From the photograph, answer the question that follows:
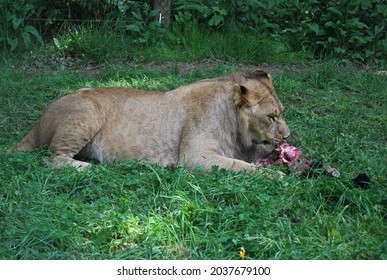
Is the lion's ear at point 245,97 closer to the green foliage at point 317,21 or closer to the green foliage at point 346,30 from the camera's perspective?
the green foliage at point 317,21

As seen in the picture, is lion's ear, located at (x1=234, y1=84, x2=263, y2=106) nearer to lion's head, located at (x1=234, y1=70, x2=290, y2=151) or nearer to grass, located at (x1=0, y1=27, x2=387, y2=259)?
lion's head, located at (x1=234, y1=70, x2=290, y2=151)

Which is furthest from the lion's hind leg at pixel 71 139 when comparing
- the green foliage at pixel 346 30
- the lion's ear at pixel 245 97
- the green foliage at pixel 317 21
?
the green foliage at pixel 346 30

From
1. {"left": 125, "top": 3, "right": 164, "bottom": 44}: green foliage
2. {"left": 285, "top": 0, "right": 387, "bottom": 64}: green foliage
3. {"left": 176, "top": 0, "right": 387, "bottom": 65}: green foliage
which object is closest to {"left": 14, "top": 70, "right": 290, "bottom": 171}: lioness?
{"left": 125, "top": 3, "right": 164, "bottom": 44}: green foliage

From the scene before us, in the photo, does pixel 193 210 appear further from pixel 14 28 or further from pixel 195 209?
pixel 14 28

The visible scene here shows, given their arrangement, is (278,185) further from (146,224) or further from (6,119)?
(6,119)

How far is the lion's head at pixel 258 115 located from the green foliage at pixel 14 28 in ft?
14.3

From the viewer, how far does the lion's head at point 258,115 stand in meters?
6.00

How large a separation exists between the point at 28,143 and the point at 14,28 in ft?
A: 11.4

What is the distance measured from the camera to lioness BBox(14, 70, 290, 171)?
6.01 metres

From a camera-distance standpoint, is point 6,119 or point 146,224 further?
point 6,119

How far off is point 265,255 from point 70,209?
4.55ft

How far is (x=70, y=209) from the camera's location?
15.5 ft

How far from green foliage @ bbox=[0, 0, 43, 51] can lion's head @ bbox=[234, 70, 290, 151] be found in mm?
4344

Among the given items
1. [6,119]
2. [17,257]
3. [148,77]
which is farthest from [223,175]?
[148,77]
